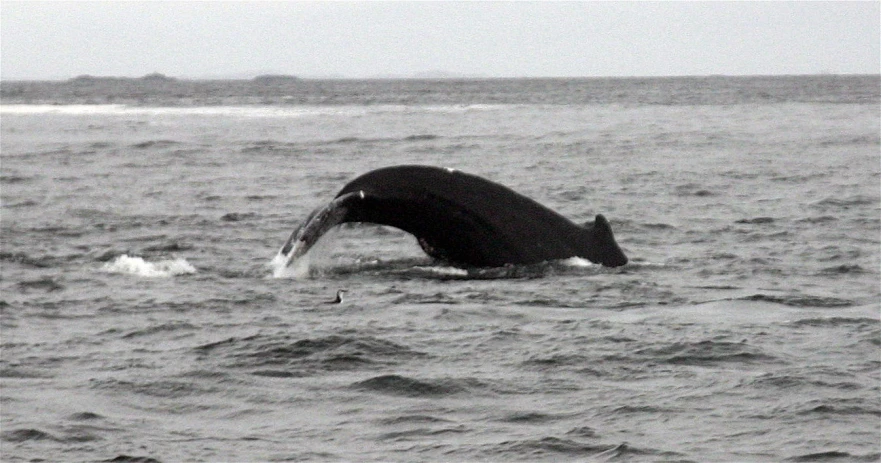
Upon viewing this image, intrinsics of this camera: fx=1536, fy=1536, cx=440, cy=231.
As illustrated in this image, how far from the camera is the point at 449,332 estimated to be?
1263 cm

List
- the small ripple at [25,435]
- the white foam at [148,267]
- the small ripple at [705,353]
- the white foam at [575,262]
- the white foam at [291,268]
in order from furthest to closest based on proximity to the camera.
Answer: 1. the white foam at [148,267]
2. the white foam at [291,268]
3. the white foam at [575,262]
4. the small ripple at [705,353]
5. the small ripple at [25,435]

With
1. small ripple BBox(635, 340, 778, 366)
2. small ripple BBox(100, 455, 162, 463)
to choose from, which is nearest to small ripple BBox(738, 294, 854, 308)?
small ripple BBox(635, 340, 778, 366)

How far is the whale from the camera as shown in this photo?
14.2 metres

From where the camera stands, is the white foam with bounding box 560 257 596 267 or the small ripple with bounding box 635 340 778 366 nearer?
the small ripple with bounding box 635 340 778 366

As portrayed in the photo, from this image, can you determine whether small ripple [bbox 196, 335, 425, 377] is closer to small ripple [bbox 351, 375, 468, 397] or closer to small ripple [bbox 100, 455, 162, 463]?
small ripple [bbox 351, 375, 468, 397]

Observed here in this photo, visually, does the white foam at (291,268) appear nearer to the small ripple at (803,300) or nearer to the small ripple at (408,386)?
the small ripple at (803,300)

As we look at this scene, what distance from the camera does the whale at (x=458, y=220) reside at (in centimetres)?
1418

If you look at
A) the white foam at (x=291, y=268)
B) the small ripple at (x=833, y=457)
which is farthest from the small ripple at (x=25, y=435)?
the white foam at (x=291, y=268)

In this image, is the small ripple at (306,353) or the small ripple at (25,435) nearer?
the small ripple at (25,435)

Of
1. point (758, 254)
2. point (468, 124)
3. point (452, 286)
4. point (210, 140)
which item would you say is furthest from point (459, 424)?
point (468, 124)

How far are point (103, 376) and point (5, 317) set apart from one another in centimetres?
296

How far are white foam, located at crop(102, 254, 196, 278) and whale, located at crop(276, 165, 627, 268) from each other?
5.44 feet

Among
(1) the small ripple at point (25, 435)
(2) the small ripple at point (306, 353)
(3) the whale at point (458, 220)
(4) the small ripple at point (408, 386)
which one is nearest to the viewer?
(1) the small ripple at point (25, 435)

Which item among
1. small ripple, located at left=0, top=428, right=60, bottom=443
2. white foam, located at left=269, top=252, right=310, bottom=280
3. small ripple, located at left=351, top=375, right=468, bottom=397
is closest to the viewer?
small ripple, located at left=0, top=428, right=60, bottom=443
